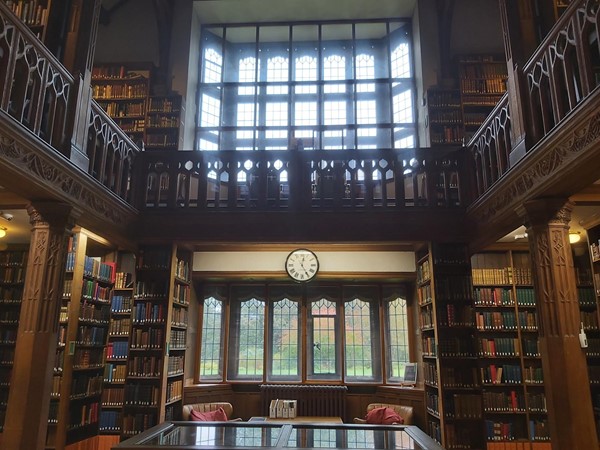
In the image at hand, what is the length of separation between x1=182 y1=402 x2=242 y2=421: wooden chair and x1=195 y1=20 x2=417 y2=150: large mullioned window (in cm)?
449

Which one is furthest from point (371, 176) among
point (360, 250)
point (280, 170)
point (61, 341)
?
point (61, 341)

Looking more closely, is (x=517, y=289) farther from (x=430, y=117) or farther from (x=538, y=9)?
(x=538, y=9)

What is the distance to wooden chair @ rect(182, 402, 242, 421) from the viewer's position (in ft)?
19.8

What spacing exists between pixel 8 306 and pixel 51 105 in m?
3.72

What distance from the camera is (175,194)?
5773 millimetres

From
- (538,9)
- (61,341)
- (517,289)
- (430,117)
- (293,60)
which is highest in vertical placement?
(293,60)

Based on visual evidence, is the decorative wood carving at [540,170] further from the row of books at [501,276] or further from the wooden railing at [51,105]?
the wooden railing at [51,105]

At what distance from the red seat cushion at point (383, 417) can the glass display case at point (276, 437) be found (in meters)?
1.90

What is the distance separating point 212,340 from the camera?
7.36m

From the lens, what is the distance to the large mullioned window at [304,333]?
23.5 ft

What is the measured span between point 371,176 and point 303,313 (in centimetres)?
269

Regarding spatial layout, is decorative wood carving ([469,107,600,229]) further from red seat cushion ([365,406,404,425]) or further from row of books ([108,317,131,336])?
row of books ([108,317,131,336])

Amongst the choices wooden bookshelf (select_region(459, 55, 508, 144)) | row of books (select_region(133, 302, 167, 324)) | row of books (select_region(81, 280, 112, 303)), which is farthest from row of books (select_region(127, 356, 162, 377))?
wooden bookshelf (select_region(459, 55, 508, 144))

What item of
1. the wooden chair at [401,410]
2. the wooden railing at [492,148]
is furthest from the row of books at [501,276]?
the wooden chair at [401,410]
